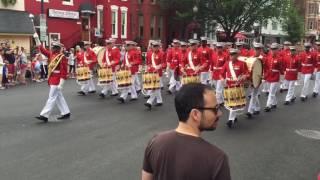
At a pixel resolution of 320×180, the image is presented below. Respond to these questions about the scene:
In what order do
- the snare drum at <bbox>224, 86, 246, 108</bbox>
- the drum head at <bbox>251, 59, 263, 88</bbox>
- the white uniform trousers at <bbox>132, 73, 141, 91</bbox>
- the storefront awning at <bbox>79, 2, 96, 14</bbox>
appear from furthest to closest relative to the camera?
the storefront awning at <bbox>79, 2, 96, 14</bbox>
the white uniform trousers at <bbox>132, 73, 141, 91</bbox>
the drum head at <bbox>251, 59, 263, 88</bbox>
the snare drum at <bbox>224, 86, 246, 108</bbox>

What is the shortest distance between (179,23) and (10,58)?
88.4 ft

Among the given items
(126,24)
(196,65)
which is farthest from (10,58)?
(126,24)

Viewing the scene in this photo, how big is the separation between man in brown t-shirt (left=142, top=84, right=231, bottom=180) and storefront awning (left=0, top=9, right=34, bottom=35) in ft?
88.0

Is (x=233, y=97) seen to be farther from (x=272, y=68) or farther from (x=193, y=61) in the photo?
(x=193, y=61)

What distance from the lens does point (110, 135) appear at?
10.4m

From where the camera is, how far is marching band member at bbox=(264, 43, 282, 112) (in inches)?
577

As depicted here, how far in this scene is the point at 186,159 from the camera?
3184 mm

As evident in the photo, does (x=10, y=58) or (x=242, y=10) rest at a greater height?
(x=242, y=10)

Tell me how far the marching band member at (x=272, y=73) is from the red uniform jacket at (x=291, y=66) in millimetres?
1237

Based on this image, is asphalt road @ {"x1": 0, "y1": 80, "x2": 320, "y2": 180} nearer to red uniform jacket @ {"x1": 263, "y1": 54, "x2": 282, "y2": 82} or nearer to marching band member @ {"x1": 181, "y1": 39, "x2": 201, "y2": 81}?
red uniform jacket @ {"x1": 263, "y1": 54, "x2": 282, "y2": 82}

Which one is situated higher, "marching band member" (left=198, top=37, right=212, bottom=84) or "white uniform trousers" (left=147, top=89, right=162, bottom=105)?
"marching band member" (left=198, top=37, right=212, bottom=84)

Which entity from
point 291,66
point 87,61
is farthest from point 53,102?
point 291,66

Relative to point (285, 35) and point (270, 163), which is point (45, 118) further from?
point (285, 35)

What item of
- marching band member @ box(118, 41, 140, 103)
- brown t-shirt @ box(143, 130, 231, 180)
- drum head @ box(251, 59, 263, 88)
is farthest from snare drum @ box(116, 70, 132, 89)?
brown t-shirt @ box(143, 130, 231, 180)
